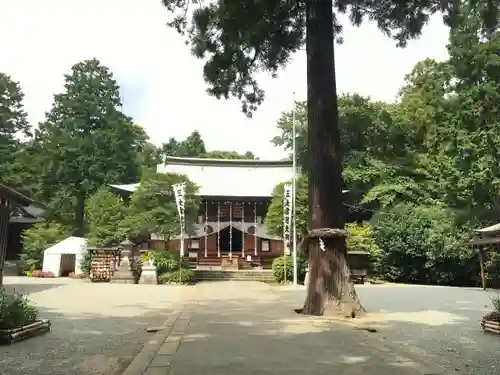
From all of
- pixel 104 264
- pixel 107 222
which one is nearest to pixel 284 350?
pixel 104 264

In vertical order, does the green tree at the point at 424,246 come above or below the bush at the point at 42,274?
above

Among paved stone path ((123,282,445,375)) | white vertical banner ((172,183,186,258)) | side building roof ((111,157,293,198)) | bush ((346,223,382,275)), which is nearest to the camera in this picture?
paved stone path ((123,282,445,375))

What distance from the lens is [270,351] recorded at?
5.85 metres

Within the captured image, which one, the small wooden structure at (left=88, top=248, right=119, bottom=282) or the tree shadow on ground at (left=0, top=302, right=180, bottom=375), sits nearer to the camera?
the tree shadow on ground at (left=0, top=302, right=180, bottom=375)

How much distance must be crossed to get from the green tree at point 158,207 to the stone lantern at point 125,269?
5.05 ft

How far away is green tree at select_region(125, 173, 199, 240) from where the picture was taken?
23.8 m

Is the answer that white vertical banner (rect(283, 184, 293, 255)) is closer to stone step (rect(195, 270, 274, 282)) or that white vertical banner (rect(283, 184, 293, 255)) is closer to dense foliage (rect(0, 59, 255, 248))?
stone step (rect(195, 270, 274, 282))

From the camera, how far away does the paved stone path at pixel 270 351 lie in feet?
16.1

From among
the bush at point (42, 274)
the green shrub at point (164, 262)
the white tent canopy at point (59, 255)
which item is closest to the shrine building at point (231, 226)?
the white tent canopy at point (59, 255)

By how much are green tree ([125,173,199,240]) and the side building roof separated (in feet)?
23.2

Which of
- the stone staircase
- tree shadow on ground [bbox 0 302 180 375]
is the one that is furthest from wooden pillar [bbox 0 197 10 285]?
the stone staircase

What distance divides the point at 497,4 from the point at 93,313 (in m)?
10.1

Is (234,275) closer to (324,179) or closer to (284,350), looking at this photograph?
(324,179)

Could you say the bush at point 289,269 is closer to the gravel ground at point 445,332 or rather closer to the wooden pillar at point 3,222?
the gravel ground at point 445,332
